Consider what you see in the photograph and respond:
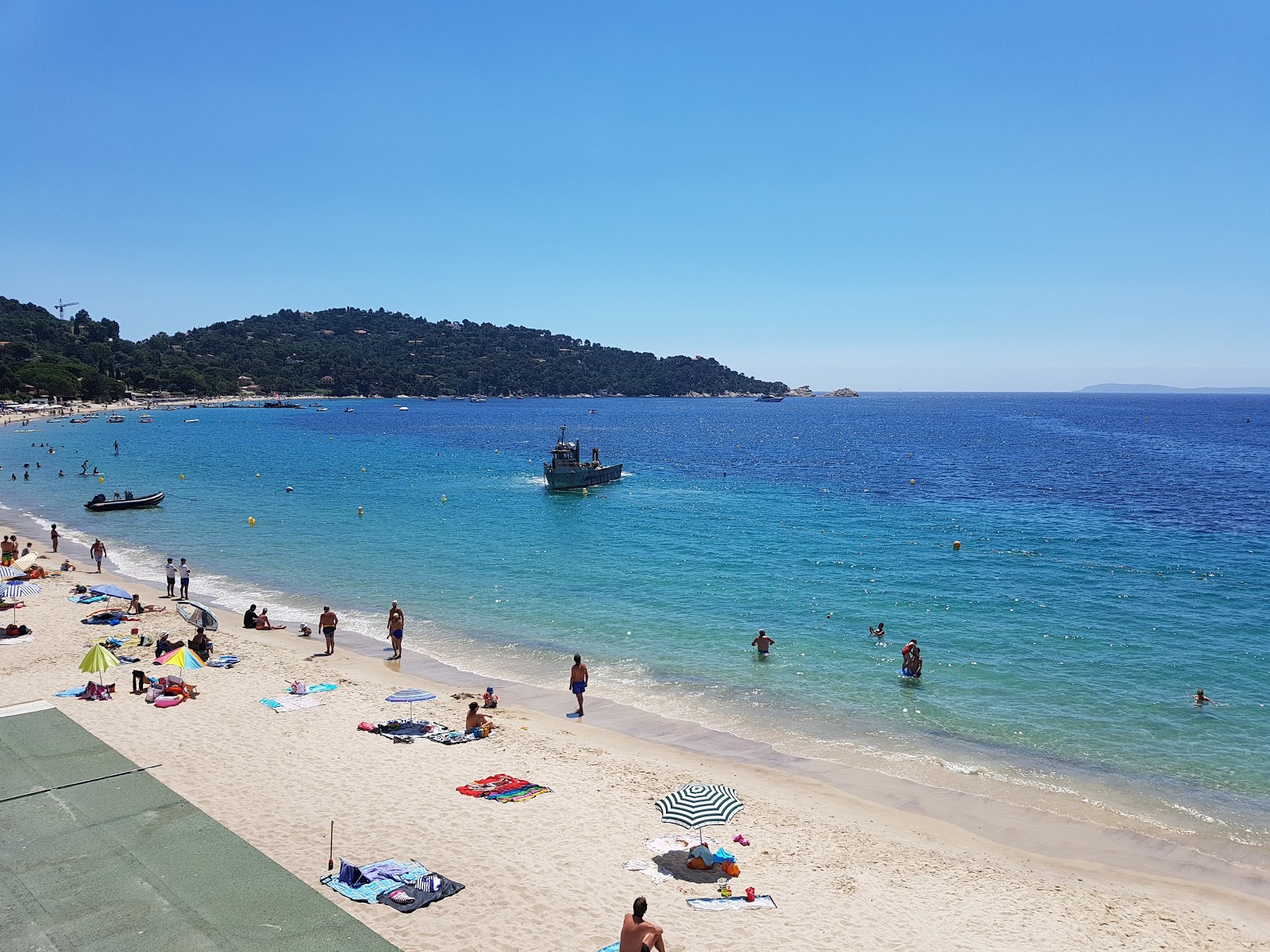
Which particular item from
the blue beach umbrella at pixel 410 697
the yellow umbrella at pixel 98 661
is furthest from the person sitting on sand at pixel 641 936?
the yellow umbrella at pixel 98 661

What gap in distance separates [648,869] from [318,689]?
11.8 meters

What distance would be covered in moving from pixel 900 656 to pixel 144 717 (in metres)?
20.5

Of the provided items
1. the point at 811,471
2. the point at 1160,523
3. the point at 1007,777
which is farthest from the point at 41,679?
the point at 811,471

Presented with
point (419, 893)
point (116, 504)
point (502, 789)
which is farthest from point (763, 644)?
point (116, 504)

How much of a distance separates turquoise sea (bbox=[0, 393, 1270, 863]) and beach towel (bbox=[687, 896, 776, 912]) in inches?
280

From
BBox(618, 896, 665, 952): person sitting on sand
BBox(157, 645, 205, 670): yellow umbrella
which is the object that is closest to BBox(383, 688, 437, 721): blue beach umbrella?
BBox(157, 645, 205, 670): yellow umbrella

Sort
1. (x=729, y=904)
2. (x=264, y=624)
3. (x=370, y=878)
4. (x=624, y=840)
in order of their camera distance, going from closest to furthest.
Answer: (x=370, y=878) → (x=729, y=904) → (x=624, y=840) → (x=264, y=624)

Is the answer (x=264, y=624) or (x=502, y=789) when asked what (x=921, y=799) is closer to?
(x=502, y=789)

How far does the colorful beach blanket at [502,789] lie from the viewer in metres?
14.6

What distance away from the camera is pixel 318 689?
811 inches

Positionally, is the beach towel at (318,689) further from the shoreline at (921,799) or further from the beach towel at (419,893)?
the beach towel at (419,893)

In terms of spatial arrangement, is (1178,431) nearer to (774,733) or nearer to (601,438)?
(601,438)

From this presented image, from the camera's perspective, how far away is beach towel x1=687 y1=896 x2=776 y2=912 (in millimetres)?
11352

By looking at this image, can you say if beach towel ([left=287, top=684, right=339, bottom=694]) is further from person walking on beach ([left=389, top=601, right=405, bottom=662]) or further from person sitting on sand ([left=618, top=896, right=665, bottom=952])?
person sitting on sand ([left=618, top=896, right=665, bottom=952])
